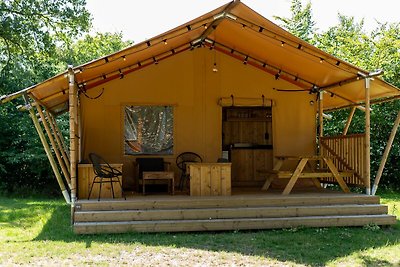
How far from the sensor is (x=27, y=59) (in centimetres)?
1423

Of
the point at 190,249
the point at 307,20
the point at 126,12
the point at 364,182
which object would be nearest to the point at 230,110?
the point at 364,182

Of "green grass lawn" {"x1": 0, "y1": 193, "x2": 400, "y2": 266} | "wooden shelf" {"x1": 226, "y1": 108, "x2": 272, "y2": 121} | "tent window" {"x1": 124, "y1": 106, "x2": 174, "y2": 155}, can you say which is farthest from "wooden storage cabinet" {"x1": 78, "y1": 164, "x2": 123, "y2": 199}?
"wooden shelf" {"x1": 226, "y1": 108, "x2": 272, "y2": 121}

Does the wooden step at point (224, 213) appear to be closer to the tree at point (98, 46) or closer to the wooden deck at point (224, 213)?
the wooden deck at point (224, 213)

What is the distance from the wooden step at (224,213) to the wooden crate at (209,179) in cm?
76

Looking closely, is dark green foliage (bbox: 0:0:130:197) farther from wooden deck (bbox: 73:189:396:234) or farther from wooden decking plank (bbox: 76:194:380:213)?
wooden deck (bbox: 73:189:396:234)

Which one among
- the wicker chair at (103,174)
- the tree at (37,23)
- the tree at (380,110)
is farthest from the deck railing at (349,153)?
the tree at (37,23)

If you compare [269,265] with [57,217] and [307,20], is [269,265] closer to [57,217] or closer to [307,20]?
[57,217]

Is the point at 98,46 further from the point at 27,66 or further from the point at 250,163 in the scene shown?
the point at 250,163

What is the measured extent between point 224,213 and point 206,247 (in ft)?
3.66

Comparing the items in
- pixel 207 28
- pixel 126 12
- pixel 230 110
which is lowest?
pixel 230 110

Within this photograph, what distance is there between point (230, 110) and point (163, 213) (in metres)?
4.09

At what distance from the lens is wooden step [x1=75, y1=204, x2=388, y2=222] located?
648 centimetres

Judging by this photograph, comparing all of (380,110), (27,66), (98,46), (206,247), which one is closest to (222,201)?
(206,247)

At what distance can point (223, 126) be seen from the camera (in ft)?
33.6
